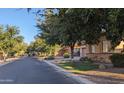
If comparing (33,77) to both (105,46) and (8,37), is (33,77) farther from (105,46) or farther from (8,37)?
Result: (8,37)

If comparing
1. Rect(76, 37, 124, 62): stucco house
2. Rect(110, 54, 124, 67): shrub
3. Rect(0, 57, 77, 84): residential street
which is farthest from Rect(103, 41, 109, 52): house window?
Rect(0, 57, 77, 84): residential street

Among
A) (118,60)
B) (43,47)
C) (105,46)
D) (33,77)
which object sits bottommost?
(33,77)

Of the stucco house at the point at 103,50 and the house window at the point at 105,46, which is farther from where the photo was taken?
the house window at the point at 105,46

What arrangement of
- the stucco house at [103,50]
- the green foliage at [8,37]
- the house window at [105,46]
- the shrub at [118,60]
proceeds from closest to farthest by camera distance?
1. the shrub at [118,60]
2. the stucco house at [103,50]
3. the house window at [105,46]
4. the green foliage at [8,37]

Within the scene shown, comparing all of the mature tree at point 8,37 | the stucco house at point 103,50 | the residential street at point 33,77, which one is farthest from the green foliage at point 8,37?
the residential street at point 33,77

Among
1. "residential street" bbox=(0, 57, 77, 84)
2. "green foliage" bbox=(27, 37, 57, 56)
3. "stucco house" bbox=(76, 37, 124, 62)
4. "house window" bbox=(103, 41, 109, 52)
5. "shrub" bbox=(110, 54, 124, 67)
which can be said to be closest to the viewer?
"residential street" bbox=(0, 57, 77, 84)

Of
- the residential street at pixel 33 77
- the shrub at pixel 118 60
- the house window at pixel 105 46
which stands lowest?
the residential street at pixel 33 77

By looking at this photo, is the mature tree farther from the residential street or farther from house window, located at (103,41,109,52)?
the residential street

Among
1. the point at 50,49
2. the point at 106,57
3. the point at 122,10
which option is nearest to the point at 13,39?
the point at 50,49

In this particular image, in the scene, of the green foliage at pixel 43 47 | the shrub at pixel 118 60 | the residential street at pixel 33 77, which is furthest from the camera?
the green foliage at pixel 43 47

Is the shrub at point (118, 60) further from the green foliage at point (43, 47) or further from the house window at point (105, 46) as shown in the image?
the green foliage at point (43, 47)

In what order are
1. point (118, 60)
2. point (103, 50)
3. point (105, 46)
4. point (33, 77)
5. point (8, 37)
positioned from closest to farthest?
point (33, 77), point (118, 60), point (105, 46), point (103, 50), point (8, 37)

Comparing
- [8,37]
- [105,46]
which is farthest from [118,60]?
[8,37]
